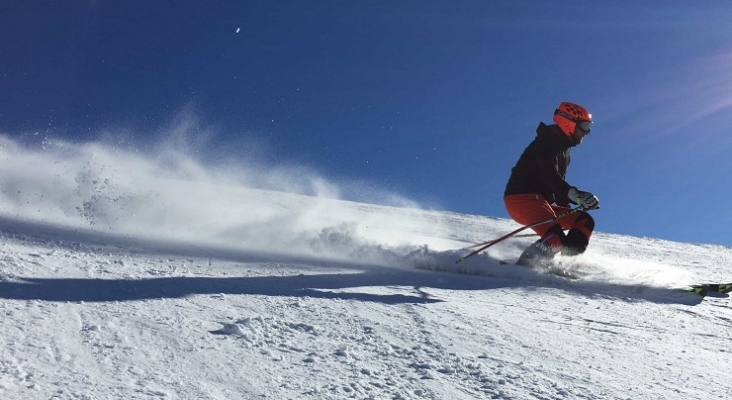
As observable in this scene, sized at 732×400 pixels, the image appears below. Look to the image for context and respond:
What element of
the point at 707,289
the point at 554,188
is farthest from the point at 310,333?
the point at 554,188

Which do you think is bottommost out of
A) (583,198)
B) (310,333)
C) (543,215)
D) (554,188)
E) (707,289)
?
(310,333)

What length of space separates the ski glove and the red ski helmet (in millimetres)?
872

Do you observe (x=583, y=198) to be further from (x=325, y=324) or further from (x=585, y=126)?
(x=325, y=324)

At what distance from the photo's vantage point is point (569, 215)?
23.8ft

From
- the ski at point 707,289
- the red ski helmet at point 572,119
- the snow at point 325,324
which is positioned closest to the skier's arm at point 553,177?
the red ski helmet at point 572,119

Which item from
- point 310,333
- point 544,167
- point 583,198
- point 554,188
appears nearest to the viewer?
point 310,333

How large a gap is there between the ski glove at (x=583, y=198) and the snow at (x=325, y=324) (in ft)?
2.26

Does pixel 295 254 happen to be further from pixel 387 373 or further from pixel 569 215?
pixel 387 373

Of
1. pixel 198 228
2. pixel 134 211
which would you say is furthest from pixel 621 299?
pixel 134 211

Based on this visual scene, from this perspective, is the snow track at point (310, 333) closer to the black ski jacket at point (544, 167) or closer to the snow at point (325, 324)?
the snow at point (325, 324)

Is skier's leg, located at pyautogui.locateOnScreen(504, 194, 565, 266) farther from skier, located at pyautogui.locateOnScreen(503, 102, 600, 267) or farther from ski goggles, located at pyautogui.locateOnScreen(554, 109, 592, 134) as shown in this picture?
ski goggles, located at pyautogui.locateOnScreen(554, 109, 592, 134)

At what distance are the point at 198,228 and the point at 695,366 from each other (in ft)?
20.3

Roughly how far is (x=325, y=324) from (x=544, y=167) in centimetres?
456

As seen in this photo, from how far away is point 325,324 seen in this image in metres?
3.41
